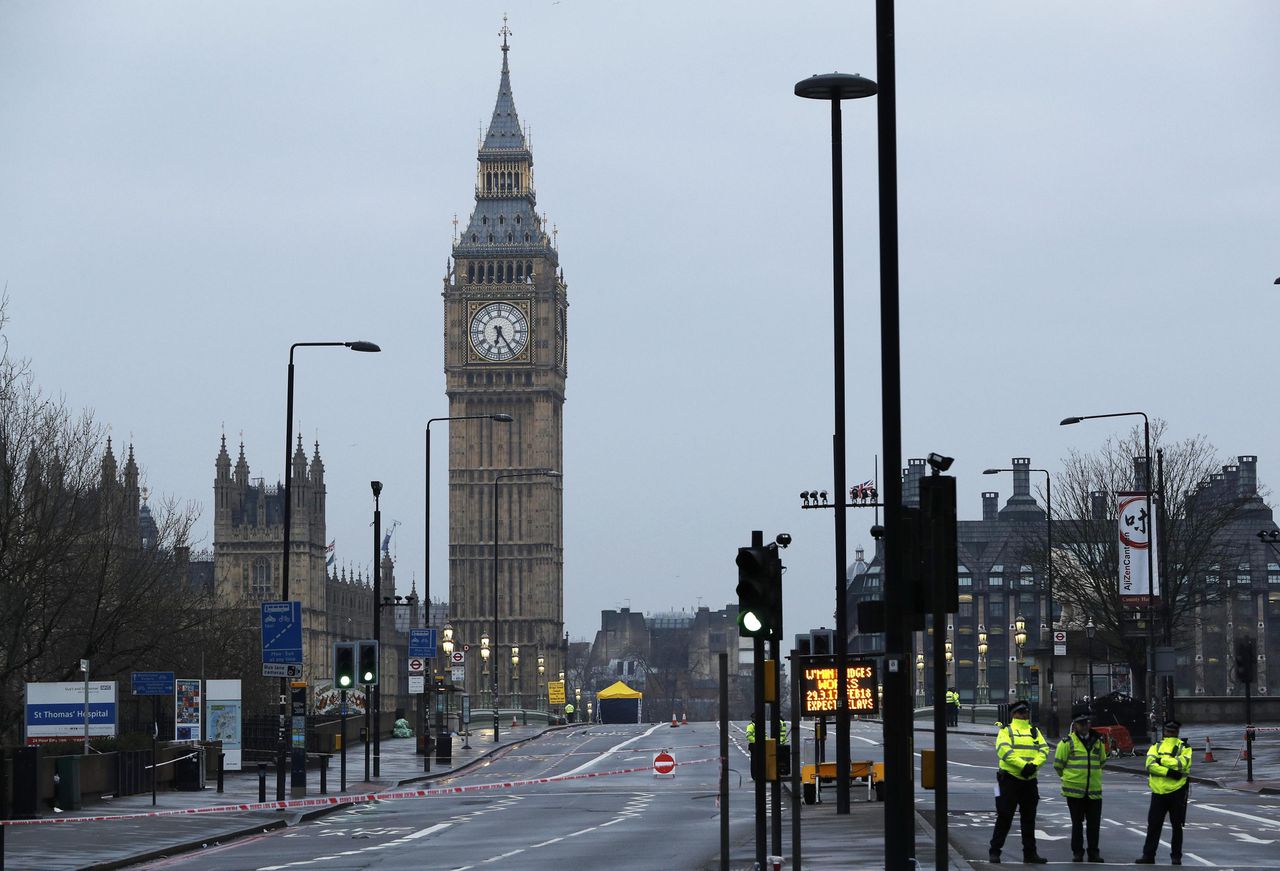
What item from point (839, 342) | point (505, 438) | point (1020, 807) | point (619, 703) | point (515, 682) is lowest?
point (619, 703)

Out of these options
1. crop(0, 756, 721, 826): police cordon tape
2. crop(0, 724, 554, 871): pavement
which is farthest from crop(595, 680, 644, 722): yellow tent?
crop(0, 756, 721, 826): police cordon tape

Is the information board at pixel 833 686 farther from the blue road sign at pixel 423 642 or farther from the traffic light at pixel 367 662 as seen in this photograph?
the blue road sign at pixel 423 642

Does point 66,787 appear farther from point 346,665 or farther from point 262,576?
point 262,576

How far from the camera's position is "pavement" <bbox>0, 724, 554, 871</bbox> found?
27.5 m

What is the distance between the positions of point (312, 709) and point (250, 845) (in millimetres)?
67107

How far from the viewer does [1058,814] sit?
1344 inches

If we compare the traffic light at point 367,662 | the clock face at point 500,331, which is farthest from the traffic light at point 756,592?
the clock face at point 500,331

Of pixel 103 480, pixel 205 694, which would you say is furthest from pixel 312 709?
pixel 205 694

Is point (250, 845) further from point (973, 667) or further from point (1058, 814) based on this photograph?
point (973, 667)

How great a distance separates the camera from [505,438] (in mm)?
176250

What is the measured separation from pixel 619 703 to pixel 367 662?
9936 cm

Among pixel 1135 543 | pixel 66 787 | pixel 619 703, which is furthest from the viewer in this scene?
pixel 619 703

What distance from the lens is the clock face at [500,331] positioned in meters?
175

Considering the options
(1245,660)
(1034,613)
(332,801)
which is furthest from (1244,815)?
(1034,613)
